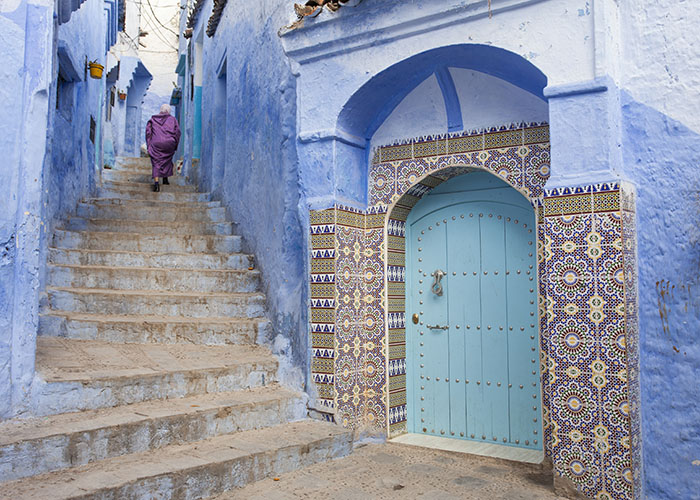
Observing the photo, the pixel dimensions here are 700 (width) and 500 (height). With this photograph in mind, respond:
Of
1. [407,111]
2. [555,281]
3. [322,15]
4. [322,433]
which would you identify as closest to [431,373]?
[322,433]

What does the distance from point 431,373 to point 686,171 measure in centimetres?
243

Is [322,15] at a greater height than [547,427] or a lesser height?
greater

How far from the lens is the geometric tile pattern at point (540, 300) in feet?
11.9

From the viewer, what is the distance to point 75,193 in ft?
24.9

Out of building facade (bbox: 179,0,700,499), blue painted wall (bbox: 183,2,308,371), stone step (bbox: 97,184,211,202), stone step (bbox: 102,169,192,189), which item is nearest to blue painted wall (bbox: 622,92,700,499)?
building facade (bbox: 179,0,700,499)

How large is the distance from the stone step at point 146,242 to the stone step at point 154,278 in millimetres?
572

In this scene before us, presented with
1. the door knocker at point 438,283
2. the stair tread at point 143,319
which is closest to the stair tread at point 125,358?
the stair tread at point 143,319

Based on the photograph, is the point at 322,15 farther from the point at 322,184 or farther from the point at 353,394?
the point at 353,394

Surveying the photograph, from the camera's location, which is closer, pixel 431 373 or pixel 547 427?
pixel 547 427

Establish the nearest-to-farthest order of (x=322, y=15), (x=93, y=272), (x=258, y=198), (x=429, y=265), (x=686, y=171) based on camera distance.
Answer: (x=686, y=171) → (x=322, y=15) → (x=429, y=265) → (x=93, y=272) → (x=258, y=198)

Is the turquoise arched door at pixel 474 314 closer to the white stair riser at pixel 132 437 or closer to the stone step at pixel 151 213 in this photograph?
the white stair riser at pixel 132 437

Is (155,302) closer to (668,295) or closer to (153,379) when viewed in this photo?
(153,379)

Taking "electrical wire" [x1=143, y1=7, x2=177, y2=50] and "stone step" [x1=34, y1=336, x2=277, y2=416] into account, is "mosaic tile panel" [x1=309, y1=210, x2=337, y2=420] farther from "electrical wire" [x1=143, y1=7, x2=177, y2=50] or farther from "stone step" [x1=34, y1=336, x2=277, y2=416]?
"electrical wire" [x1=143, y1=7, x2=177, y2=50]

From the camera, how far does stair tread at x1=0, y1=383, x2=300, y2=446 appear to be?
3.57 meters
